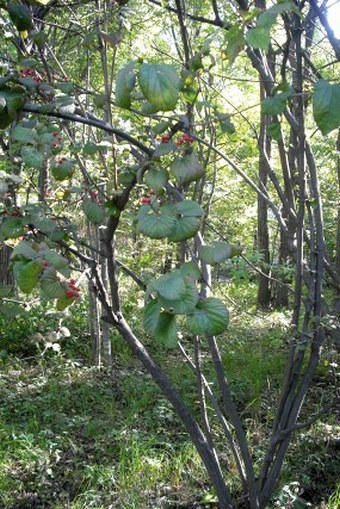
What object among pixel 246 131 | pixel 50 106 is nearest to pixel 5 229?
pixel 50 106

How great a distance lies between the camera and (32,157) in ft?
3.63

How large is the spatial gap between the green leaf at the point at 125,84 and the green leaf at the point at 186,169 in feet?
0.51

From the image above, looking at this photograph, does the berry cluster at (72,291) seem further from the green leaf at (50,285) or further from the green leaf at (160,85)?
the green leaf at (160,85)

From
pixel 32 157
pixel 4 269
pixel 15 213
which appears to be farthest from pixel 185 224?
pixel 4 269

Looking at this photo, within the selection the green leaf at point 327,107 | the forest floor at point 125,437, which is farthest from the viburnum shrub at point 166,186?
the forest floor at point 125,437

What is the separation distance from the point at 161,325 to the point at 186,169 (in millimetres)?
385

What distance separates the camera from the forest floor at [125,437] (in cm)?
260

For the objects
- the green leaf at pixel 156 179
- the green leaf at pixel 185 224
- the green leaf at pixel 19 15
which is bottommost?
the green leaf at pixel 185 224

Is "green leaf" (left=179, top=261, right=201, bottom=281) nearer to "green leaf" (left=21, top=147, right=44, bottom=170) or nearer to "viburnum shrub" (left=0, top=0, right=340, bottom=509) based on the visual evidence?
"viburnum shrub" (left=0, top=0, right=340, bottom=509)

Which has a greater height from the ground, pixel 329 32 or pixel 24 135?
pixel 329 32

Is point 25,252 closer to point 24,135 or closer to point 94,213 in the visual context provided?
point 24,135

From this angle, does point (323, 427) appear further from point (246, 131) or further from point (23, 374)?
point (246, 131)

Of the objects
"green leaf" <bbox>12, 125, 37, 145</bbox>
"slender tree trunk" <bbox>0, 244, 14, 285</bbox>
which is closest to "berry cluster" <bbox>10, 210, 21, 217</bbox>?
"green leaf" <bbox>12, 125, 37, 145</bbox>

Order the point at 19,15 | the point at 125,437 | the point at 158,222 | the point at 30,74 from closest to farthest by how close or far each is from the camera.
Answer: the point at 158,222 < the point at 19,15 < the point at 30,74 < the point at 125,437
